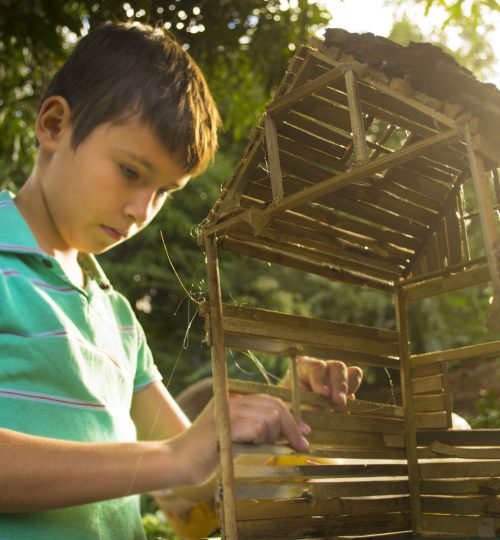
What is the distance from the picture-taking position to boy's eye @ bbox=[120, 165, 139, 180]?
1.27 metres

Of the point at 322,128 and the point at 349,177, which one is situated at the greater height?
the point at 322,128

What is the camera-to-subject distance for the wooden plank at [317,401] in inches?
47.3

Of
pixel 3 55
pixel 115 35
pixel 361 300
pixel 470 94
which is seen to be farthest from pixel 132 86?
pixel 361 300

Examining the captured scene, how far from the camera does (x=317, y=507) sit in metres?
1.21

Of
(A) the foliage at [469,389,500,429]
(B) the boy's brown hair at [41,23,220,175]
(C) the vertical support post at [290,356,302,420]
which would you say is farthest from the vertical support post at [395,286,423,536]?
(A) the foliage at [469,389,500,429]

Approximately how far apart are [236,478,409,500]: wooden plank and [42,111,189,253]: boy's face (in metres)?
0.52

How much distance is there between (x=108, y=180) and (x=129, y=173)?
39mm

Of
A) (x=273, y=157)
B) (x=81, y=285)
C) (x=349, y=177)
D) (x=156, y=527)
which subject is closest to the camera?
(x=349, y=177)

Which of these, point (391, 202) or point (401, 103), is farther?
point (391, 202)

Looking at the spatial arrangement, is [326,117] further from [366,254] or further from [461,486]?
[461,486]

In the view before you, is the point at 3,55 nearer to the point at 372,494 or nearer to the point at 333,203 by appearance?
the point at 333,203

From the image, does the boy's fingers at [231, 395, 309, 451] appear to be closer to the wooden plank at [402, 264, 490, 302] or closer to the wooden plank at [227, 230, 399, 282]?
the wooden plank at [227, 230, 399, 282]

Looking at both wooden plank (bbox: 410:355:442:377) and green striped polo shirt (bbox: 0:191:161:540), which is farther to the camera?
wooden plank (bbox: 410:355:442:377)

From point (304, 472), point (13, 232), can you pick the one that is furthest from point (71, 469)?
point (13, 232)
